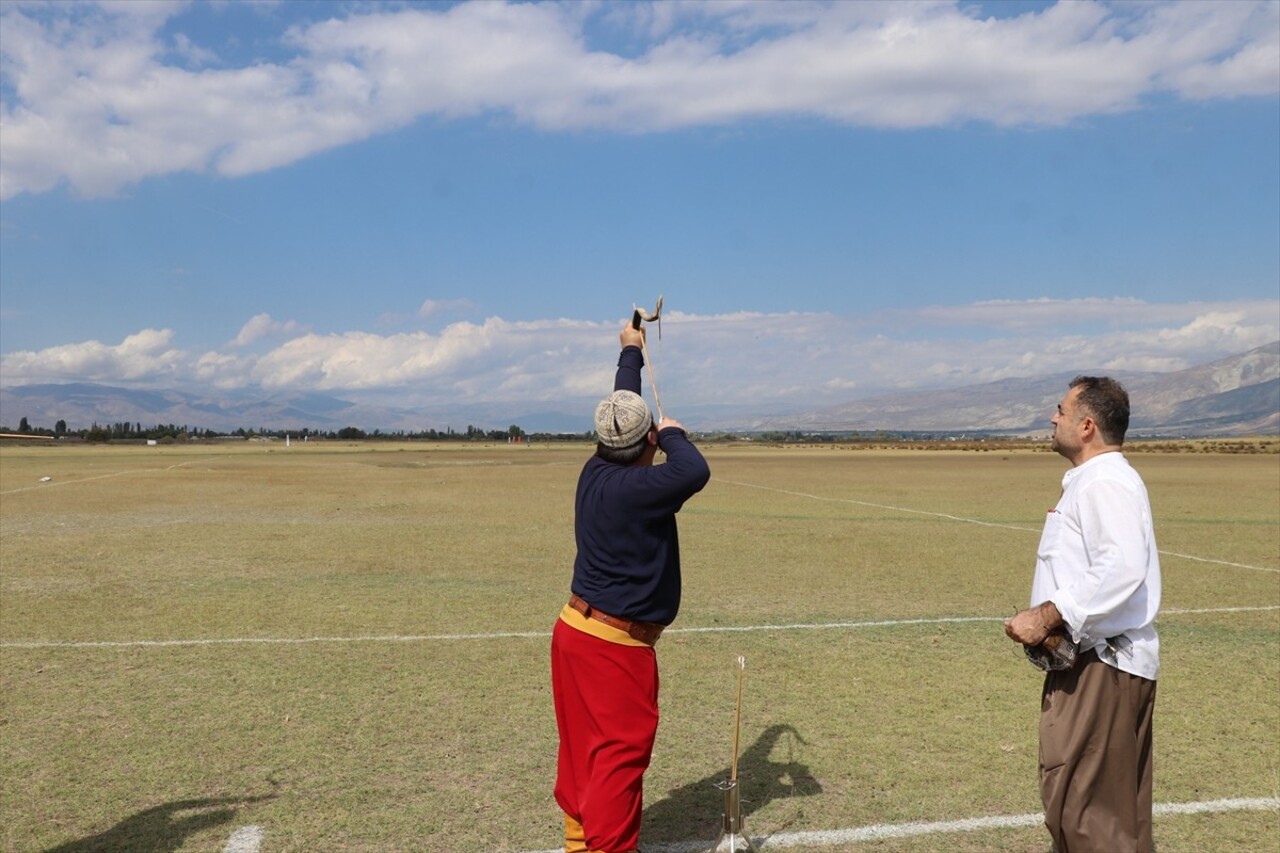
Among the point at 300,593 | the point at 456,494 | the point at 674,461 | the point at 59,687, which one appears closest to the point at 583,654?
the point at 674,461

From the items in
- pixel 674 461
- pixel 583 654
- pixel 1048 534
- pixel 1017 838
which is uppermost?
pixel 674 461

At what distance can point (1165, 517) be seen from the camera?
21.7 m

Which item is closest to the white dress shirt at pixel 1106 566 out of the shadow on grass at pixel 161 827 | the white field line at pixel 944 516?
the shadow on grass at pixel 161 827

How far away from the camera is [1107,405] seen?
388cm

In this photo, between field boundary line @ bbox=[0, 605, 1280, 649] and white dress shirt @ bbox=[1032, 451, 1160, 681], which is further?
field boundary line @ bbox=[0, 605, 1280, 649]

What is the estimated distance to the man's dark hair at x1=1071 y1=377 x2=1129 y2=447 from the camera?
153 inches

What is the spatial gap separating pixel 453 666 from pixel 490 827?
133 inches

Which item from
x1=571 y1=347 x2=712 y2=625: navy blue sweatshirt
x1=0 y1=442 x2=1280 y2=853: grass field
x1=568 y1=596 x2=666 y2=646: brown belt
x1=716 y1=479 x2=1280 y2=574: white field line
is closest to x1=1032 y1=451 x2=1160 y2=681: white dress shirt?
x1=571 y1=347 x2=712 y2=625: navy blue sweatshirt

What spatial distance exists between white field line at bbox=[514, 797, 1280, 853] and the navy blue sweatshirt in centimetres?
157

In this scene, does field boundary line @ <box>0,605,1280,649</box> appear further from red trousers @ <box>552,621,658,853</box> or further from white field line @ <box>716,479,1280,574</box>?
white field line @ <box>716,479,1280,574</box>

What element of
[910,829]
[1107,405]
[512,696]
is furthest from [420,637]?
[1107,405]

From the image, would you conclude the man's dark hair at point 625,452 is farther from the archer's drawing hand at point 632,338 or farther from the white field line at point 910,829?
the white field line at point 910,829

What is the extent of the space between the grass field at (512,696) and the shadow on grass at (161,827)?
0.6 inches

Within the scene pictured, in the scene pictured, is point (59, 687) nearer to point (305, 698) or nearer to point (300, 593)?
point (305, 698)
